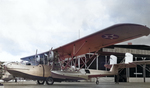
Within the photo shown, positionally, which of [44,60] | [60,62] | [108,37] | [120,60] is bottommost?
[120,60]

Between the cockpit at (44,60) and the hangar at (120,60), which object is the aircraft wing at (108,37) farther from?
the hangar at (120,60)

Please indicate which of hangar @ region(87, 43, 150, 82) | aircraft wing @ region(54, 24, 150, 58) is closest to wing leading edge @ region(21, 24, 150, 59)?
aircraft wing @ region(54, 24, 150, 58)

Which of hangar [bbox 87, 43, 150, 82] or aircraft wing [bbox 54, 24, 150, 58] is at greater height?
aircraft wing [bbox 54, 24, 150, 58]

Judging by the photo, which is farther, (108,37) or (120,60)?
(120,60)

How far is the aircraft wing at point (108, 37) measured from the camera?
327 inches

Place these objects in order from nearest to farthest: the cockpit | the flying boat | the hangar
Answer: the flying boat < the cockpit < the hangar

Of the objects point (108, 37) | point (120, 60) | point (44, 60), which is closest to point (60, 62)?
point (44, 60)

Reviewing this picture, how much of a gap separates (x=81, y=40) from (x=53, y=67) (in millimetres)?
3667

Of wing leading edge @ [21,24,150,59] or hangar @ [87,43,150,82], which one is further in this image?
hangar @ [87,43,150,82]

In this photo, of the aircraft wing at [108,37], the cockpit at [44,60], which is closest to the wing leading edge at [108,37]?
the aircraft wing at [108,37]

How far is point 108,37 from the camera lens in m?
10.2

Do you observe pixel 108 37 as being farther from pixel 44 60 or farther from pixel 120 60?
pixel 120 60

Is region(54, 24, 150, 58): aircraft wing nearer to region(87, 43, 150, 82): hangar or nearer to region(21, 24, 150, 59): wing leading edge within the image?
region(21, 24, 150, 59): wing leading edge

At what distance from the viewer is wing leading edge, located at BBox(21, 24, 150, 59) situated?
830 cm
